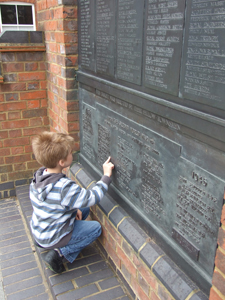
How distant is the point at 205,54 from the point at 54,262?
204cm

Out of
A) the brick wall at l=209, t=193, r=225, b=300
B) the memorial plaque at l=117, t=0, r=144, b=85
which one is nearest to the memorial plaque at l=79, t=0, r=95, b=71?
the memorial plaque at l=117, t=0, r=144, b=85

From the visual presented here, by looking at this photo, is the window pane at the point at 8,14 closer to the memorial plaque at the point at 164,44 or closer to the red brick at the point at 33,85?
the red brick at the point at 33,85

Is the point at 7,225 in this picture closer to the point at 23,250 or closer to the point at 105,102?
the point at 23,250

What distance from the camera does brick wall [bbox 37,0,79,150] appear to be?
10.3ft

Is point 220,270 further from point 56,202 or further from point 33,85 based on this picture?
point 33,85

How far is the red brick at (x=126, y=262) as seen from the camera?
92.2 inches

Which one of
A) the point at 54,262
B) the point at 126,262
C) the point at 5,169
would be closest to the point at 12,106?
the point at 5,169

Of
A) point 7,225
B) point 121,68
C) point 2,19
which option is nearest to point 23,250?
point 7,225

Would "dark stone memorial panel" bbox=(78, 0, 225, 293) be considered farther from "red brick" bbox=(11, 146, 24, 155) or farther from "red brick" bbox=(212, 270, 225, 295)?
"red brick" bbox=(11, 146, 24, 155)

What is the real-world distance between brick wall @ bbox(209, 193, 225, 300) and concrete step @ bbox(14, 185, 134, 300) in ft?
3.59

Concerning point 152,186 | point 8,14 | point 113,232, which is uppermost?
point 8,14

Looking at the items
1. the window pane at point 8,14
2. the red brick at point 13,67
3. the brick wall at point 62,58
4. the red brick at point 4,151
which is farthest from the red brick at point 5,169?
the window pane at point 8,14

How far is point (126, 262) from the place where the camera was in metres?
2.44

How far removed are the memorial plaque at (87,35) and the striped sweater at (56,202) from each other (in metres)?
1.15
